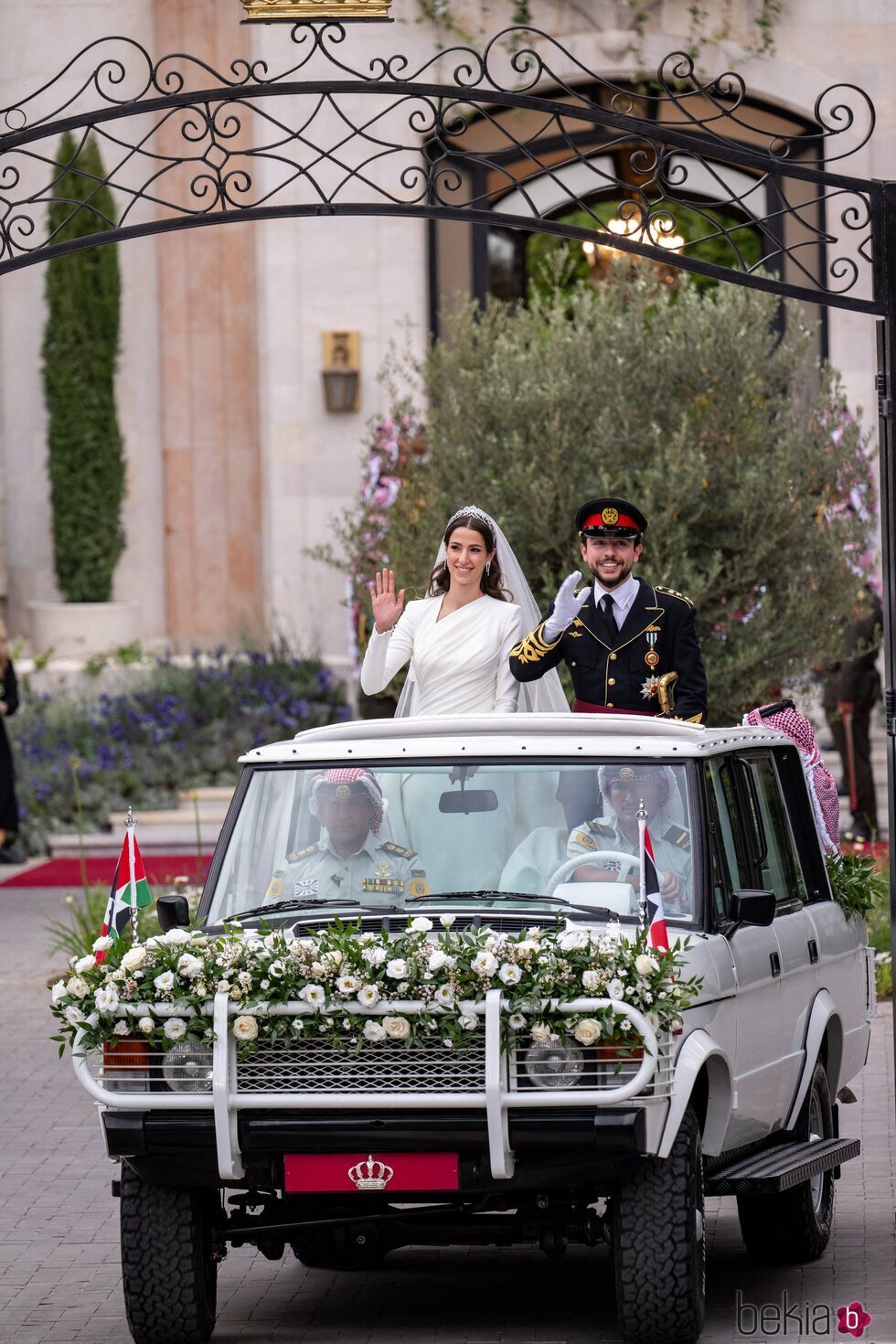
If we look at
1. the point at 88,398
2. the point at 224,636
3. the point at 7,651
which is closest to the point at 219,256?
the point at 88,398

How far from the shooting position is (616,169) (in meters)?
22.0

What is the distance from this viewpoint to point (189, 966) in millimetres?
5625

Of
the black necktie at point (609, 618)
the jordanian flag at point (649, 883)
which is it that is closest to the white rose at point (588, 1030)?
the jordanian flag at point (649, 883)

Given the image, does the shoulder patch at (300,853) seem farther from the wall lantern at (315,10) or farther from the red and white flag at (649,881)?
the wall lantern at (315,10)

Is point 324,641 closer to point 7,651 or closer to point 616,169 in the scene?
point 7,651

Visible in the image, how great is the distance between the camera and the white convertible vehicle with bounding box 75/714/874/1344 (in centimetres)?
548

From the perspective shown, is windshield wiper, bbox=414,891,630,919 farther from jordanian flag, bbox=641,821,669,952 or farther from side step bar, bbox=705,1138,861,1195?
side step bar, bbox=705,1138,861,1195

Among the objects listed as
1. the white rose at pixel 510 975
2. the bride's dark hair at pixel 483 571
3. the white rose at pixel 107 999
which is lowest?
the white rose at pixel 107 999

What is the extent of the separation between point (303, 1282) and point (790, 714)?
3.05 m

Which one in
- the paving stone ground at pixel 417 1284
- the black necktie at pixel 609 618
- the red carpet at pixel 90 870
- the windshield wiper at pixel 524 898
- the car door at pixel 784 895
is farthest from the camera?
the red carpet at pixel 90 870

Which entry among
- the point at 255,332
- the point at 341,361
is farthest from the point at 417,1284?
the point at 255,332

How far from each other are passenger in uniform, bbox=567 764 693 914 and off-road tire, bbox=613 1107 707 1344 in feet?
2.72

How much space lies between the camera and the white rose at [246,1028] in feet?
18.2

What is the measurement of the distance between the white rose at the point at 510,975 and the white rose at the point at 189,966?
79 cm
